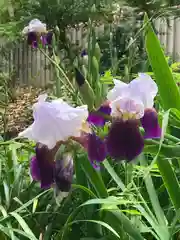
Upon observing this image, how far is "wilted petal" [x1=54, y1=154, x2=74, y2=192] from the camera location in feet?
2.29

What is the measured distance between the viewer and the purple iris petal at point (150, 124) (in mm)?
734

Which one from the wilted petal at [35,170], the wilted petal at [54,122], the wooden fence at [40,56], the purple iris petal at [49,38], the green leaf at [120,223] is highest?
the wilted petal at [54,122]

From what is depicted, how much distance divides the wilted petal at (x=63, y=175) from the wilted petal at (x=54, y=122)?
0.11ft

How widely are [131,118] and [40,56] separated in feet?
22.2

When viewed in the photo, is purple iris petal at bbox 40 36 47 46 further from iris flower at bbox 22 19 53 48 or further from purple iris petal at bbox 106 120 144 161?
purple iris petal at bbox 106 120 144 161

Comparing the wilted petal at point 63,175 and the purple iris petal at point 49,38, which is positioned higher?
the purple iris petal at point 49,38

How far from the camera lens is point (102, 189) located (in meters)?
0.85

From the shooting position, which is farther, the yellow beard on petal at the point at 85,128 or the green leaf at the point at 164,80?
the green leaf at the point at 164,80

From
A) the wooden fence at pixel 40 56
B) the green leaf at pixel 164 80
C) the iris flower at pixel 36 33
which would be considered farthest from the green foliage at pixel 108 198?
the wooden fence at pixel 40 56

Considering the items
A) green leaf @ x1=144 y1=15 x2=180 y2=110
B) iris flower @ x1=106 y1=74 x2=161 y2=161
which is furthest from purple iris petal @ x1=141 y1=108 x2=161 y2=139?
green leaf @ x1=144 y1=15 x2=180 y2=110

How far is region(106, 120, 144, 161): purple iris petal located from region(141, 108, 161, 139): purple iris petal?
2 centimetres

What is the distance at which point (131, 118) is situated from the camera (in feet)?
2.44

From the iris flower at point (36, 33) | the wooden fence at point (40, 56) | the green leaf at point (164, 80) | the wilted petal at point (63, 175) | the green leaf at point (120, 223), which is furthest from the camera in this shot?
the wooden fence at point (40, 56)

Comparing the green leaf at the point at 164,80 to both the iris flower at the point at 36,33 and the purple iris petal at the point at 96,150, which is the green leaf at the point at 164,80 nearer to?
the purple iris petal at the point at 96,150
